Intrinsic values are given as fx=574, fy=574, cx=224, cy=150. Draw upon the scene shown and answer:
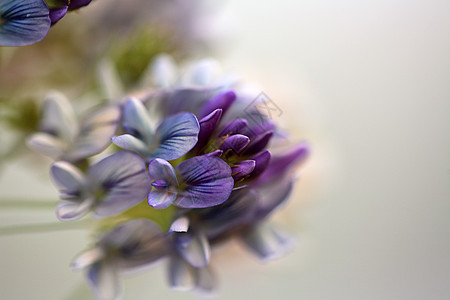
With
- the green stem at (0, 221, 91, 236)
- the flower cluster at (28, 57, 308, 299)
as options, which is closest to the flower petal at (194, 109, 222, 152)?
the flower cluster at (28, 57, 308, 299)

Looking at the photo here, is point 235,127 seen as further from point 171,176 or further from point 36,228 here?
point 36,228

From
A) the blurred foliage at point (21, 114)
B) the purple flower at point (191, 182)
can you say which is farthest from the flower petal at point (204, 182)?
the blurred foliage at point (21, 114)

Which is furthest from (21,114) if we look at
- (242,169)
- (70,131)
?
(242,169)

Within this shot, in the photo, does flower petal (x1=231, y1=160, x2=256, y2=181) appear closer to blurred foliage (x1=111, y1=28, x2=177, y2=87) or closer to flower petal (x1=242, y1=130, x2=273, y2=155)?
flower petal (x1=242, y1=130, x2=273, y2=155)

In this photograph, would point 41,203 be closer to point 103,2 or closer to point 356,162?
point 103,2

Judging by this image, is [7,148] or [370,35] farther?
[370,35]

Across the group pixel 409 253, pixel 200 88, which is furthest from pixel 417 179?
pixel 200 88

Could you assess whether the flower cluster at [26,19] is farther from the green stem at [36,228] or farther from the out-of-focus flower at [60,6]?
the green stem at [36,228]
